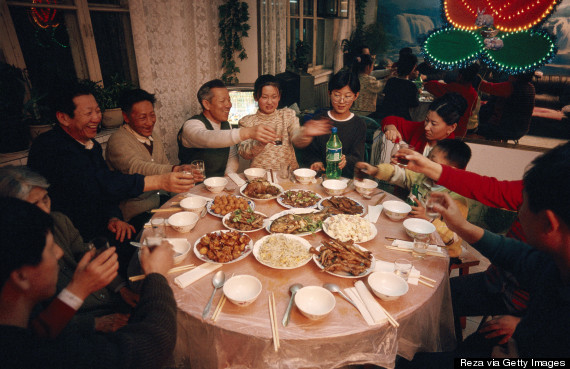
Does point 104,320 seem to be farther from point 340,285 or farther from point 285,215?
point 340,285

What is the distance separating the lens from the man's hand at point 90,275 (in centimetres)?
131

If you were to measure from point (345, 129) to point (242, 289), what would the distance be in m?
2.49

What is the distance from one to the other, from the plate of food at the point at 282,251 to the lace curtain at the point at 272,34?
221 inches

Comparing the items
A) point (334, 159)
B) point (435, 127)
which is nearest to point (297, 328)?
point (334, 159)

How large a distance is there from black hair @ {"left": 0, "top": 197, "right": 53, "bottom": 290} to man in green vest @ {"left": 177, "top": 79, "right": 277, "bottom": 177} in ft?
6.66

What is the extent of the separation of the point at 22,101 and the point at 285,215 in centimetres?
309

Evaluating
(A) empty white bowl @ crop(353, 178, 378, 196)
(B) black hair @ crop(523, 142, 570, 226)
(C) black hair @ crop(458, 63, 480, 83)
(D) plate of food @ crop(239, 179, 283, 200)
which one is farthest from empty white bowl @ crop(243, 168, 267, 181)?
(C) black hair @ crop(458, 63, 480, 83)

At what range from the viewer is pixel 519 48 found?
261 centimetres

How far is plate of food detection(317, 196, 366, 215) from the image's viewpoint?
228cm

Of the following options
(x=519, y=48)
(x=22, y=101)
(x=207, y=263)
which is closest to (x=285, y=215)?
(x=207, y=263)

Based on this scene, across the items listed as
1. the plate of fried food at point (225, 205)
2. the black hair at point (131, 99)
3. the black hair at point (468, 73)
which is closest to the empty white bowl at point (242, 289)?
the plate of fried food at point (225, 205)

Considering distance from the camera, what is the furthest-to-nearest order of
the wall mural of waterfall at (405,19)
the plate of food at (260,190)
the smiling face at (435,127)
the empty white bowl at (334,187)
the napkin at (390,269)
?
the wall mural of waterfall at (405,19)
the smiling face at (435,127)
the empty white bowl at (334,187)
the plate of food at (260,190)
the napkin at (390,269)

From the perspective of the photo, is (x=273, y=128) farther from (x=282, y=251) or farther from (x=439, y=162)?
(x=282, y=251)

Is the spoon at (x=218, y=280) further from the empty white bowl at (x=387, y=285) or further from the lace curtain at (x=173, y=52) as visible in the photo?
the lace curtain at (x=173, y=52)
